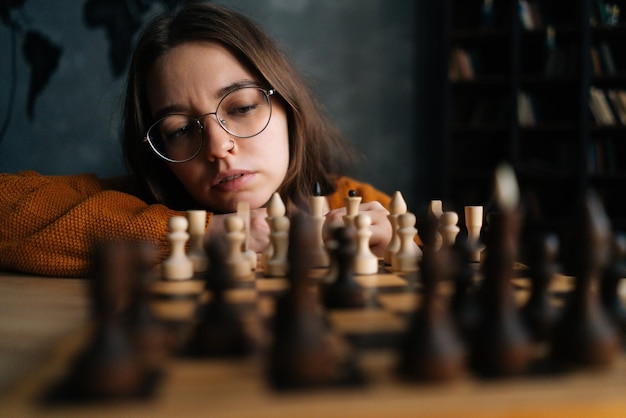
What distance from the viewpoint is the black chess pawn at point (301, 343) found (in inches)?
15.8

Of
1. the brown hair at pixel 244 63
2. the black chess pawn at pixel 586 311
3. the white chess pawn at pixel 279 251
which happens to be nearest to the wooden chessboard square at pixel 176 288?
the white chess pawn at pixel 279 251

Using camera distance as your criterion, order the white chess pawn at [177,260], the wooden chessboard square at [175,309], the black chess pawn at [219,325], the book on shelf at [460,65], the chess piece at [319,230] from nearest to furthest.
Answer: the black chess pawn at [219,325]
the wooden chessboard square at [175,309]
the white chess pawn at [177,260]
the chess piece at [319,230]
the book on shelf at [460,65]

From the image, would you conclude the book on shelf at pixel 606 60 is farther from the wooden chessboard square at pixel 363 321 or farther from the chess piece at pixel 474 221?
the wooden chessboard square at pixel 363 321

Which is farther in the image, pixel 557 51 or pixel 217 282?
pixel 557 51

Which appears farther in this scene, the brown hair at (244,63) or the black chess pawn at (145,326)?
the brown hair at (244,63)

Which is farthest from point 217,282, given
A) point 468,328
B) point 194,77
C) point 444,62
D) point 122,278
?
point 444,62

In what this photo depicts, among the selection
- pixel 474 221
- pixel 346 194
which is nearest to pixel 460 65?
pixel 346 194

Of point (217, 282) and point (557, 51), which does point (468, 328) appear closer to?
point (217, 282)

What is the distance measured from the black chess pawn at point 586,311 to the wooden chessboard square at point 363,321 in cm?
16

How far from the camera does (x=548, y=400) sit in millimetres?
377

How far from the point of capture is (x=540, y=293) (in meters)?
0.57

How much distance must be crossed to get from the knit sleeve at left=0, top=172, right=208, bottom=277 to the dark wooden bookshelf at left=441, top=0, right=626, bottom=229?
2758 millimetres

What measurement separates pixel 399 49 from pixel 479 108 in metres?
0.72

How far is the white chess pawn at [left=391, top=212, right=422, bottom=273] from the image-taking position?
93 cm
